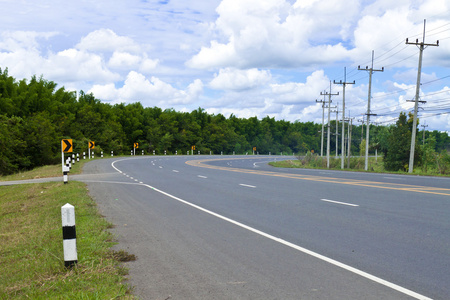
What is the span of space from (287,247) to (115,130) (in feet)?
282

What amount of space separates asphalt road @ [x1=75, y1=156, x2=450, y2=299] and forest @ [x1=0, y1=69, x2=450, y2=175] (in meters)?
42.5

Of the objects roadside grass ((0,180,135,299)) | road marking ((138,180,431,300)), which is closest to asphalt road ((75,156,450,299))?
road marking ((138,180,431,300))

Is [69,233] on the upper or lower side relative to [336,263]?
upper

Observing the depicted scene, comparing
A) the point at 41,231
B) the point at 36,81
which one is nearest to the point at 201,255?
the point at 41,231

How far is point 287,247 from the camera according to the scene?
740 cm

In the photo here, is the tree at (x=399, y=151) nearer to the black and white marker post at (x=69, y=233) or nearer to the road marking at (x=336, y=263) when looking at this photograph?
the road marking at (x=336, y=263)

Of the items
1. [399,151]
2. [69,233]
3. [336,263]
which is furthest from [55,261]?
[399,151]

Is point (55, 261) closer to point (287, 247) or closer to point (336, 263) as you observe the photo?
point (287, 247)

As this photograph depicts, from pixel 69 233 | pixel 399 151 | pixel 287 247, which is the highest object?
pixel 69 233

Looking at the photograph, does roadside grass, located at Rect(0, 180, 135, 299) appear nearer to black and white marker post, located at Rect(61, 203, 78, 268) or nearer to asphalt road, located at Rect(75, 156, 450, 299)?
black and white marker post, located at Rect(61, 203, 78, 268)

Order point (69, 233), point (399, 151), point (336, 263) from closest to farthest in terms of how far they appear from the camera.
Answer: point (69, 233) < point (336, 263) < point (399, 151)

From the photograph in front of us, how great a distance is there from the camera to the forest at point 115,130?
53.7m

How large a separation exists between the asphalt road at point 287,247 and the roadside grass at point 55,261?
332 mm

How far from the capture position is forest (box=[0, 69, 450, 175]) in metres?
53.7
